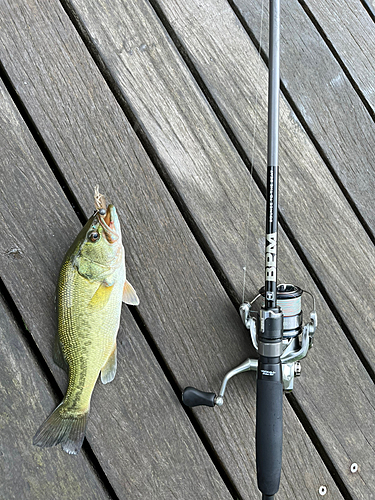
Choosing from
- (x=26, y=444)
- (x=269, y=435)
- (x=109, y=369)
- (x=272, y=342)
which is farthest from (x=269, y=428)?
(x=26, y=444)

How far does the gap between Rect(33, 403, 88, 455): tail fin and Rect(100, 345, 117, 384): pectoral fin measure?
0.39 ft

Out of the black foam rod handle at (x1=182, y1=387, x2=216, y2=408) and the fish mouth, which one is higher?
the fish mouth

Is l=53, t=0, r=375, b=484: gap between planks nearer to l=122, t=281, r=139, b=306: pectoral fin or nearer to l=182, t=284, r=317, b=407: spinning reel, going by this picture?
l=182, t=284, r=317, b=407: spinning reel

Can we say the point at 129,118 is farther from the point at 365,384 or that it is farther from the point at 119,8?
the point at 365,384

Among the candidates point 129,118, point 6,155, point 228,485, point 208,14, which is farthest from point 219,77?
point 228,485

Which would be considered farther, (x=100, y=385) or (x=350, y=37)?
(x=350, y=37)

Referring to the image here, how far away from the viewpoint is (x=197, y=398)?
1492 mm

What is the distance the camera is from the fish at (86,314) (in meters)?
1.40

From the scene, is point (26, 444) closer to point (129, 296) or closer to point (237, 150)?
point (129, 296)

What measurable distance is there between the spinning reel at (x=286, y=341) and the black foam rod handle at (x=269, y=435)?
0.14 m

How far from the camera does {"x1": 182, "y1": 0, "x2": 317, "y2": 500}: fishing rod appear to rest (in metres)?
1.36

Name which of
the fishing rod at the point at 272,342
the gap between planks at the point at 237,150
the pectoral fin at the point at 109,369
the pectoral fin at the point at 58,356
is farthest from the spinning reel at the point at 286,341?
the pectoral fin at the point at 58,356

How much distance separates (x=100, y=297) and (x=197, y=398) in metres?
0.44

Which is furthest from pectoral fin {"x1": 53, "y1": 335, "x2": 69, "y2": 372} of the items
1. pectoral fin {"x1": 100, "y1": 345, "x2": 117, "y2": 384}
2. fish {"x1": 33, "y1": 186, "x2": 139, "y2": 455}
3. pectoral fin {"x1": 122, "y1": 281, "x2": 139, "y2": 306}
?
pectoral fin {"x1": 122, "y1": 281, "x2": 139, "y2": 306}
